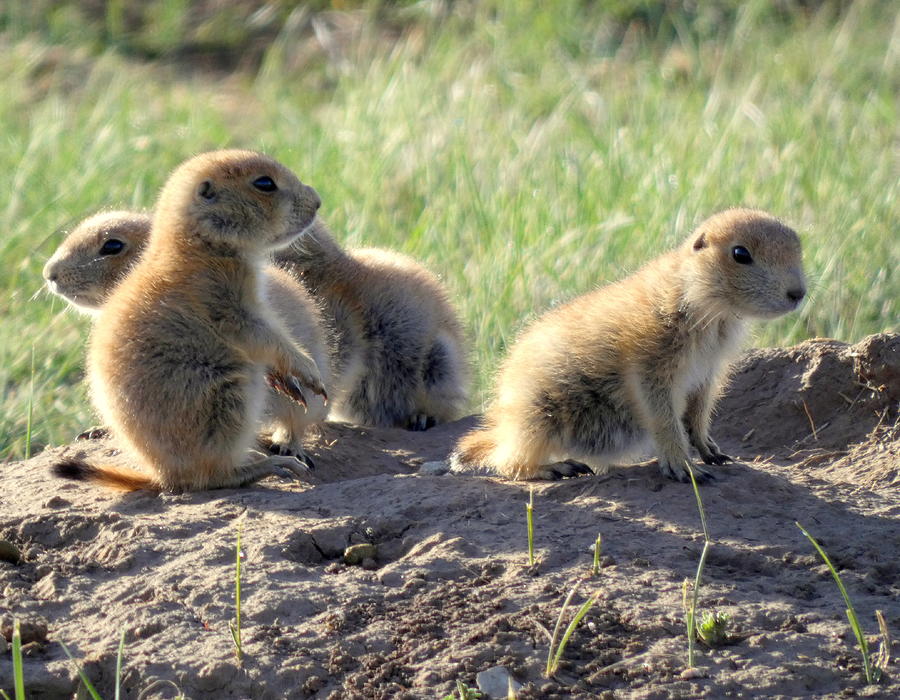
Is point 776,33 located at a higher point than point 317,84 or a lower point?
higher

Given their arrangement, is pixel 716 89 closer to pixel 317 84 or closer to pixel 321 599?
pixel 317 84

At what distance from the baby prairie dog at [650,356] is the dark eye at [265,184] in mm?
1237

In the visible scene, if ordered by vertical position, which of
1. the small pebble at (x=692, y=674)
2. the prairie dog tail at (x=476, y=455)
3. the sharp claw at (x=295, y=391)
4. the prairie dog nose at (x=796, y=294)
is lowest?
the prairie dog tail at (x=476, y=455)

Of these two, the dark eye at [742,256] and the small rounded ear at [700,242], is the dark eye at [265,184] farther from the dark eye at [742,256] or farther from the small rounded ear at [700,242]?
the dark eye at [742,256]

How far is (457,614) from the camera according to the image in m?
3.77

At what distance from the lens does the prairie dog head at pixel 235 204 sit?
5.34 meters

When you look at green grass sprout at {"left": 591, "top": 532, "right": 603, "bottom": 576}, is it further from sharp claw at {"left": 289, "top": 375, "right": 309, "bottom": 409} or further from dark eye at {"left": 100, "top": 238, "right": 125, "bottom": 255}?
dark eye at {"left": 100, "top": 238, "right": 125, "bottom": 255}

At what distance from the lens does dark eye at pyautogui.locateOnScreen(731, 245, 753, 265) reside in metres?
4.89

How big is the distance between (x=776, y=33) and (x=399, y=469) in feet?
25.0

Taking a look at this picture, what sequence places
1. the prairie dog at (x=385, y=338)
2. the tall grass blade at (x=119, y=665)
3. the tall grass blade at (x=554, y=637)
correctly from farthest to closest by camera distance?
the prairie dog at (x=385, y=338)
the tall grass blade at (x=554, y=637)
the tall grass blade at (x=119, y=665)

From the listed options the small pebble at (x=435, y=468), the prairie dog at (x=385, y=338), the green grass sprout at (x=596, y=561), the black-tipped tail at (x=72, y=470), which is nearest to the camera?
the green grass sprout at (x=596, y=561)

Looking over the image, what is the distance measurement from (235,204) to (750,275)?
207cm

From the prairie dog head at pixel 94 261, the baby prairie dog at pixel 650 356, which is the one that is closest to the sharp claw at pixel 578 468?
the baby prairie dog at pixel 650 356

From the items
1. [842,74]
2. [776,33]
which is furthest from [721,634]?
[776,33]
